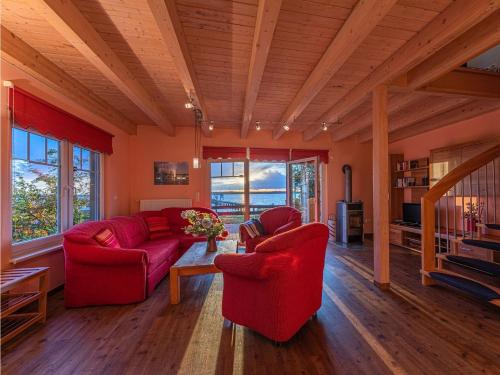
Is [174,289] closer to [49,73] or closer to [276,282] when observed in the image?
[276,282]

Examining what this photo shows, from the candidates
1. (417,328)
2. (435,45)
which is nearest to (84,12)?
(435,45)

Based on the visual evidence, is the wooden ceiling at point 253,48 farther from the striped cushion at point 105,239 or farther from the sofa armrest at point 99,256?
the sofa armrest at point 99,256

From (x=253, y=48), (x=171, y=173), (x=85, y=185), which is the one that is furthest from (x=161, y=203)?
(x=253, y=48)

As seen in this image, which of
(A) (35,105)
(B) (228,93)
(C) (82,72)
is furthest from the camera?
(B) (228,93)

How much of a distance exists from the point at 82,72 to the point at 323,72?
9.84 feet

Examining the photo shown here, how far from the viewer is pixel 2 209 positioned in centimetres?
224

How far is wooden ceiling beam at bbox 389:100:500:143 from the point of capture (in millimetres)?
3652

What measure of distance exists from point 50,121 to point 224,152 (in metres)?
3.22

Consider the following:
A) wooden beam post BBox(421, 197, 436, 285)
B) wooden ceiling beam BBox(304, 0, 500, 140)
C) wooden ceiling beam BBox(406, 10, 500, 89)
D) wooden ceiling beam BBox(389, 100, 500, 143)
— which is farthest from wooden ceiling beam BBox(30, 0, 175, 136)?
wooden ceiling beam BBox(389, 100, 500, 143)

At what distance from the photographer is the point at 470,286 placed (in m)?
2.48

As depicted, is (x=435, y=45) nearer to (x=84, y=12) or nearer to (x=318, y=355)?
(x=318, y=355)

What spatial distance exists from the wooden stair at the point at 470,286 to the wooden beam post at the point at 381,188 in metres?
0.61

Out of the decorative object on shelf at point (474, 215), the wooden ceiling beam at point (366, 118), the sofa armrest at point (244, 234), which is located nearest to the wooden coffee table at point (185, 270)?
the sofa armrest at point (244, 234)

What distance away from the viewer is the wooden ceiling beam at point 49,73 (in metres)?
2.19
